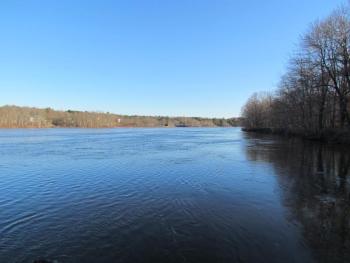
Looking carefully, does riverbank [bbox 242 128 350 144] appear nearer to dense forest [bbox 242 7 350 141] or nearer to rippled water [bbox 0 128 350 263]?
dense forest [bbox 242 7 350 141]

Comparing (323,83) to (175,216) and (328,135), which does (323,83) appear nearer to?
(328,135)

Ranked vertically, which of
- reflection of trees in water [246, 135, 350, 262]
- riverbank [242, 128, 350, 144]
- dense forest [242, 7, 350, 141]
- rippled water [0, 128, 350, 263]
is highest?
dense forest [242, 7, 350, 141]

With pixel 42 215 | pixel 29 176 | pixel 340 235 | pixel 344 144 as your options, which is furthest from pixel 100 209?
pixel 344 144

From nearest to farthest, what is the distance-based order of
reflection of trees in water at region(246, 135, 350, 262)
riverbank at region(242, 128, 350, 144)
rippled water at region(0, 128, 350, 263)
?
rippled water at region(0, 128, 350, 263), reflection of trees in water at region(246, 135, 350, 262), riverbank at region(242, 128, 350, 144)

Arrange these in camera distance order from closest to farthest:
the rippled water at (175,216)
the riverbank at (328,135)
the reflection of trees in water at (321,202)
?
the rippled water at (175,216)
the reflection of trees in water at (321,202)
the riverbank at (328,135)

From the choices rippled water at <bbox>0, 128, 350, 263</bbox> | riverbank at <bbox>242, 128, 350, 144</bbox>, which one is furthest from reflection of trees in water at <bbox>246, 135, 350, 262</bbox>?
riverbank at <bbox>242, 128, 350, 144</bbox>

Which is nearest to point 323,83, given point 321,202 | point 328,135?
point 328,135

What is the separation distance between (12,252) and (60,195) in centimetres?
611

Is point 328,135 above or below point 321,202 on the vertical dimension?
above

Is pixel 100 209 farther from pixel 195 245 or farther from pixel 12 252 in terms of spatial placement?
pixel 195 245

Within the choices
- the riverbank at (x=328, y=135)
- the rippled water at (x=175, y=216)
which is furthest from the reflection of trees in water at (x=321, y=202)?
the riverbank at (x=328, y=135)

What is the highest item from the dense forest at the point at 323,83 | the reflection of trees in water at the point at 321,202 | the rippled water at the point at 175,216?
the dense forest at the point at 323,83

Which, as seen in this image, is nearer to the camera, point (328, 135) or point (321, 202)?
point (321, 202)

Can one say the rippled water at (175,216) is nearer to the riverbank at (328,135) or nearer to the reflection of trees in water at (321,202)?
the reflection of trees in water at (321,202)
